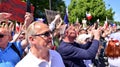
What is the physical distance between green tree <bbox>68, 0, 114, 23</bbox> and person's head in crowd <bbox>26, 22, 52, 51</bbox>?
57.6 meters

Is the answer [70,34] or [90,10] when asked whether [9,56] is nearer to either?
[70,34]

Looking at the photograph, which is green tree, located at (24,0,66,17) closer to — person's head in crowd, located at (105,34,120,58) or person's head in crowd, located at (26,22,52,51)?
person's head in crowd, located at (105,34,120,58)

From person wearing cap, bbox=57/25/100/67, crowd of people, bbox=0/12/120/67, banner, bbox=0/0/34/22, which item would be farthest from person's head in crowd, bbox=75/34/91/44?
banner, bbox=0/0/34/22

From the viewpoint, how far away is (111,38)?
9.17m

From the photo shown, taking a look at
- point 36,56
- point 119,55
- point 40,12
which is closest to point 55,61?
point 36,56

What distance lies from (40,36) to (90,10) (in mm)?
60560

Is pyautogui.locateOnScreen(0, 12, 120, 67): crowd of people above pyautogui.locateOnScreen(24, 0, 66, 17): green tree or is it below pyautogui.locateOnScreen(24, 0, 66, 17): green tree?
above

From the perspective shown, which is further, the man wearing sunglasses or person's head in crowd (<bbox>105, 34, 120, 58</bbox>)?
person's head in crowd (<bbox>105, 34, 120, 58</bbox>)

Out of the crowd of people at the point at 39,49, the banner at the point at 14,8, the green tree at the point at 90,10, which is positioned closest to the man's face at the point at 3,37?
the crowd of people at the point at 39,49

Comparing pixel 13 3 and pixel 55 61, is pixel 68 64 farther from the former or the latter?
pixel 13 3

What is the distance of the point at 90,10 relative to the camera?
64812 millimetres

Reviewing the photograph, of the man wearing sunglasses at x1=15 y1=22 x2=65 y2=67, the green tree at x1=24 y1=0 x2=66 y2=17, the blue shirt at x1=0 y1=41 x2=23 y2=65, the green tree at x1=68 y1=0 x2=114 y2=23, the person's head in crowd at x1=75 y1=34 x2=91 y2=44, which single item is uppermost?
the man wearing sunglasses at x1=15 y1=22 x2=65 y2=67

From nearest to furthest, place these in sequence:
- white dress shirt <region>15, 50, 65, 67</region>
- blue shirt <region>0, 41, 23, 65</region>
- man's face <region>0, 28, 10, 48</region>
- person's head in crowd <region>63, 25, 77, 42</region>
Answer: white dress shirt <region>15, 50, 65, 67</region> < blue shirt <region>0, 41, 23, 65</region> < man's face <region>0, 28, 10, 48</region> < person's head in crowd <region>63, 25, 77, 42</region>

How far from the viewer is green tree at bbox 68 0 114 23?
207 ft
